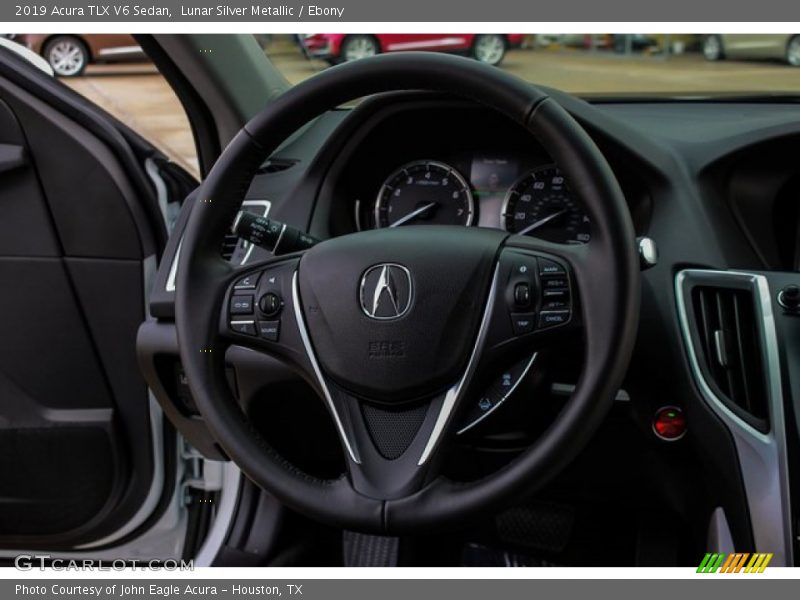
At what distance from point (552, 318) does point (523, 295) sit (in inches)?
2.0

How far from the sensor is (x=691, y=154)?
64.0 inches

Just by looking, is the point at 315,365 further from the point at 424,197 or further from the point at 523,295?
the point at 424,197

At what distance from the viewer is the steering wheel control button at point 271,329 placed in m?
1.37

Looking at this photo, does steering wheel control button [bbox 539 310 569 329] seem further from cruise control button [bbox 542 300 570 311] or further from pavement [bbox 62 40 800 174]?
pavement [bbox 62 40 800 174]

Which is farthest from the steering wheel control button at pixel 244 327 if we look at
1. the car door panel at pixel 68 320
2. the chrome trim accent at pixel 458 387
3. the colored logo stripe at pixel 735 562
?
the colored logo stripe at pixel 735 562

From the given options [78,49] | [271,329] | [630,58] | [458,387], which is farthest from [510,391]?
[78,49]

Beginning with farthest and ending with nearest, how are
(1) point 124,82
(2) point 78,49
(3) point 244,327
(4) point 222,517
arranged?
(1) point 124,82 → (2) point 78,49 → (4) point 222,517 → (3) point 244,327

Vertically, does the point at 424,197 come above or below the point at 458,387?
above

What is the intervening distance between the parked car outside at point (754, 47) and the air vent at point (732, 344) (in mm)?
513

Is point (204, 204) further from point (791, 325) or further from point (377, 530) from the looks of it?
point (791, 325)

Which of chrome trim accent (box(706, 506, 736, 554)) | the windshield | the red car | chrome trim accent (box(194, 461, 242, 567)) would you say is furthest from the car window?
chrome trim accent (box(706, 506, 736, 554))

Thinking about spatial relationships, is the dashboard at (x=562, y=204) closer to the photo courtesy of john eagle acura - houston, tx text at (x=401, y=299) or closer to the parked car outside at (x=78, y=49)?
the photo courtesy of john eagle acura - houston, tx text at (x=401, y=299)

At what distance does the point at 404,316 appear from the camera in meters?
1.31

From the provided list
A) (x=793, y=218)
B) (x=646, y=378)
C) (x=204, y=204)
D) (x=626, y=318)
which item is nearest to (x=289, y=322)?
(x=204, y=204)
